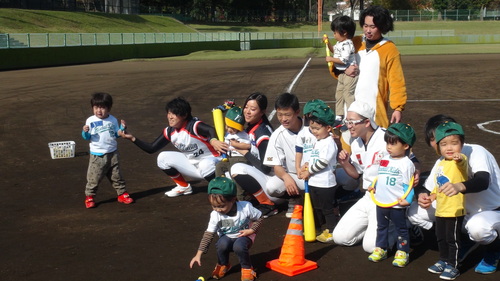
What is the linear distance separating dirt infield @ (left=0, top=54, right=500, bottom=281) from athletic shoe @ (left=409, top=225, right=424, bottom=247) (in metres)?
0.07

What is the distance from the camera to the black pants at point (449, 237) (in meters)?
5.40

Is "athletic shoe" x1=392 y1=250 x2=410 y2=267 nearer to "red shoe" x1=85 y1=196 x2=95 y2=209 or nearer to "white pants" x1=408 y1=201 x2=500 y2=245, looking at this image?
"white pants" x1=408 y1=201 x2=500 y2=245

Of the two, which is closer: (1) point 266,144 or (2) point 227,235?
(2) point 227,235

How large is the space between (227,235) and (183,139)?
309 cm

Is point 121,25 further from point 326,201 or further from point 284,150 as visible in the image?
point 326,201

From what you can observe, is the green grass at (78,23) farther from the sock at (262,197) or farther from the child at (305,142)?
the child at (305,142)

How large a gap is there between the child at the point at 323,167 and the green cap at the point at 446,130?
1386mm

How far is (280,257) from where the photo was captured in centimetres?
589

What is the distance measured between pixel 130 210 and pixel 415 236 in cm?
365

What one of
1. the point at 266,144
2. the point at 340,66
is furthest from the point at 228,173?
the point at 340,66

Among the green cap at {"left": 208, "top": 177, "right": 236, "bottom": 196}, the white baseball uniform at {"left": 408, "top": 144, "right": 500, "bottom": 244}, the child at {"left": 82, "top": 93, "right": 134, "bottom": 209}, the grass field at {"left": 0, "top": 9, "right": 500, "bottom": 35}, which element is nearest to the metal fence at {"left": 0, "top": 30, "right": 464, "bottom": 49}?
the grass field at {"left": 0, "top": 9, "right": 500, "bottom": 35}

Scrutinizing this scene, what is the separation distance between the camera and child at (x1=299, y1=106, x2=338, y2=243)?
6.50m

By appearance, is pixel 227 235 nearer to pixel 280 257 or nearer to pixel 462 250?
pixel 280 257

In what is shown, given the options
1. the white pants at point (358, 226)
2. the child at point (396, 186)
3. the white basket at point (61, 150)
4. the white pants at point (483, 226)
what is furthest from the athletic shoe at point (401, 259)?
the white basket at point (61, 150)
